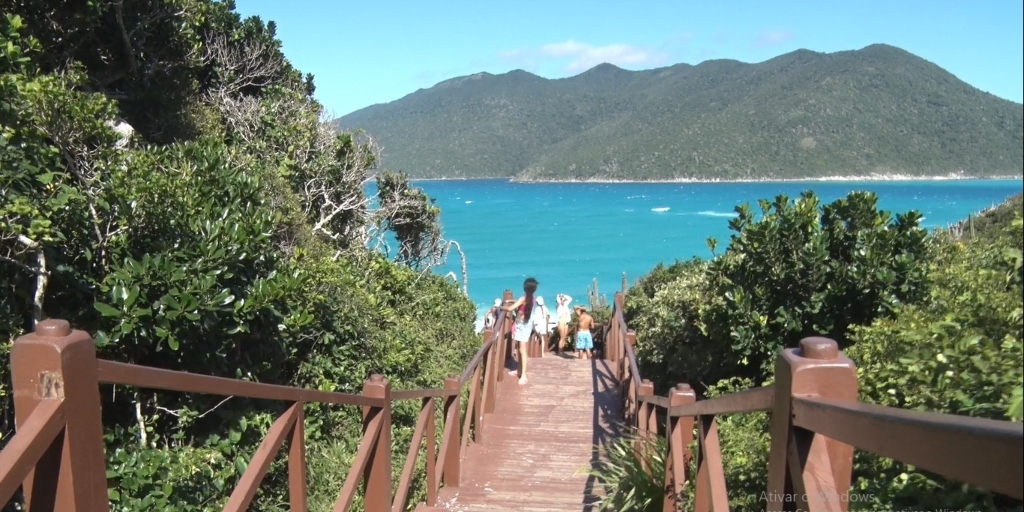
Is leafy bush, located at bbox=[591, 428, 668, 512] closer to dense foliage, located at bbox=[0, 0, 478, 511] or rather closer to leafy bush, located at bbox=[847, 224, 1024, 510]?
leafy bush, located at bbox=[847, 224, 1024, 510]

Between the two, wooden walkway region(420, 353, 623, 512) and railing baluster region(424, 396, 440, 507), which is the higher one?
railing baluster region(424, 396, 440, 507)

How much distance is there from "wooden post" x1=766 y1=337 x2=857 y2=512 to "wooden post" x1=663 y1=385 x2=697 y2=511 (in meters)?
1.78

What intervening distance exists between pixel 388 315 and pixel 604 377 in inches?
105

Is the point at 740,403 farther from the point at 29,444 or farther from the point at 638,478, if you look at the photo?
the point at 638,478

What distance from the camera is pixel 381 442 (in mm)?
3279

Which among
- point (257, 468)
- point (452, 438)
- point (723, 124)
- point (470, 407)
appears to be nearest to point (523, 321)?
point (470, 407)

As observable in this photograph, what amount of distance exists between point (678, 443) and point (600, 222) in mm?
88830

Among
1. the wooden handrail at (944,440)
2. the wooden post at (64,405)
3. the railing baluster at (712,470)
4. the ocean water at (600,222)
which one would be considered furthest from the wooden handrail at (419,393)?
the ocean water at (600,222)

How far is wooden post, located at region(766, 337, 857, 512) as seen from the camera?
150cm

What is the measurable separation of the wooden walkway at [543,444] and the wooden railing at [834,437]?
2545 millimetres


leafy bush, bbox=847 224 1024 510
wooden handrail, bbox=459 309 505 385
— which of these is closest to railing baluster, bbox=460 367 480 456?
wooden handrail, bbox=459 309 505 385

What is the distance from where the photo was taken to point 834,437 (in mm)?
1321

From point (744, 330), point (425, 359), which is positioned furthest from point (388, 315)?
point (744, 330)

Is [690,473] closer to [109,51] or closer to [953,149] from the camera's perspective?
[109,51]
